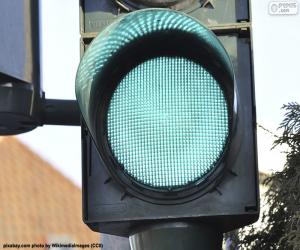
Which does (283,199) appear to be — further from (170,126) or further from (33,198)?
(33,198)

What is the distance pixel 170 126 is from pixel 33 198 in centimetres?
1240

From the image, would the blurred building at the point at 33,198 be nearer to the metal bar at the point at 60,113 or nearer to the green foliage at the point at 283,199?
the green foliage at the point at 283,199

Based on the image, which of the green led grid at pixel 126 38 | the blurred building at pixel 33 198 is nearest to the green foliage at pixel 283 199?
the green led grid at pixel 126 38

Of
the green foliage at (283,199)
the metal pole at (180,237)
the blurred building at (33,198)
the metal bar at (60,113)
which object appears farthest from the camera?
the blurred building at (33,198)

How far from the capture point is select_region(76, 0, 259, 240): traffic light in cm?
160

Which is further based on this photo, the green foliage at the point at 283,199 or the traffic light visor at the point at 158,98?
the green foliage at the point at 283,199

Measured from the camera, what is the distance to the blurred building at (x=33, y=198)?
33.9 ft

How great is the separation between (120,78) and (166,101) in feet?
0.50

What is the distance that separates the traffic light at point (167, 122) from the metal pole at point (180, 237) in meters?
0.02

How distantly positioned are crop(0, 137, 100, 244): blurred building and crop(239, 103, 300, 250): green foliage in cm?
604

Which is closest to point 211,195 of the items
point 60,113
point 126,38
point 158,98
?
point 158,98

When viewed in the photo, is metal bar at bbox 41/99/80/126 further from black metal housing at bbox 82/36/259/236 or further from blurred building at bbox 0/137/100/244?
blurred building at bbox 0/137/100/244

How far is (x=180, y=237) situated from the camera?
1.54 metres

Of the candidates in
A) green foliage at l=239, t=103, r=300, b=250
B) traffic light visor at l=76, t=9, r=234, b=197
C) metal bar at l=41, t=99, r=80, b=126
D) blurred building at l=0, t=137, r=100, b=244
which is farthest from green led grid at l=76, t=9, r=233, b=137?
blurred building at l=0, t=137, r=100, b=244
